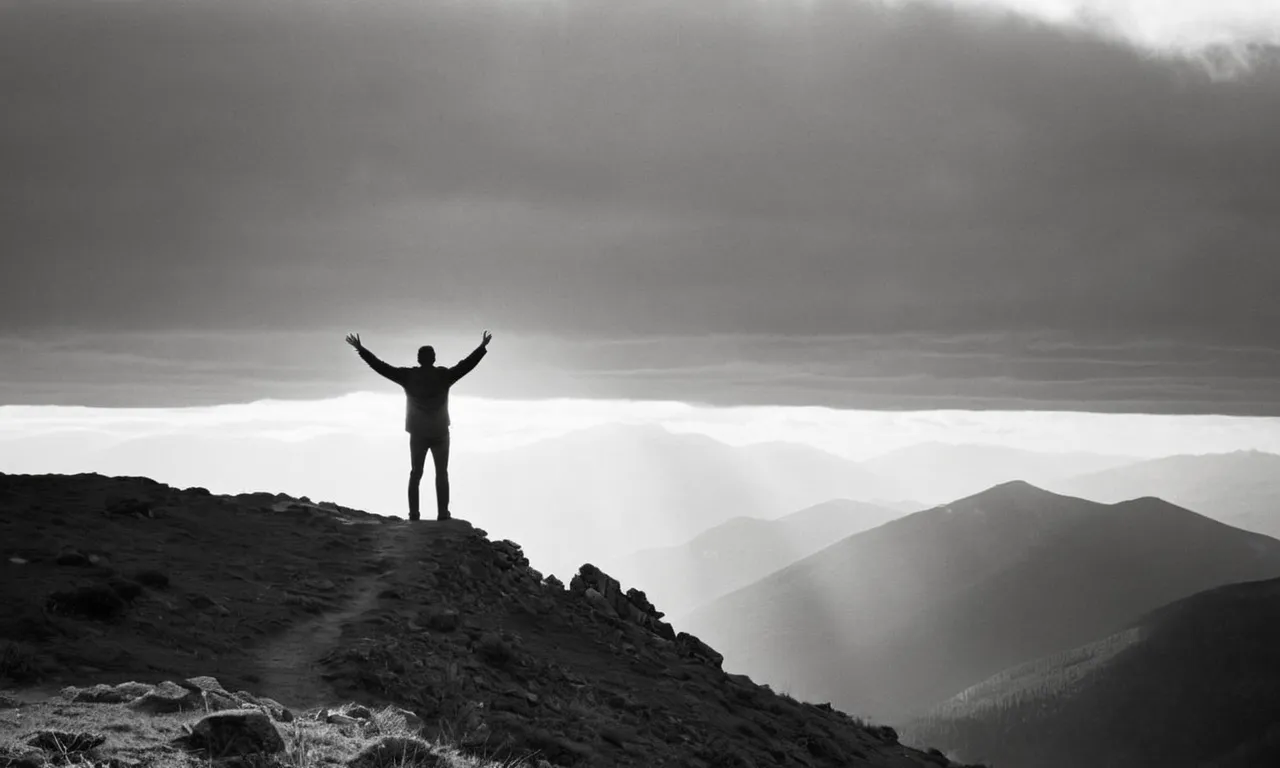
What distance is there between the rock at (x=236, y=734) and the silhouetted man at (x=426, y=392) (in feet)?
52.1

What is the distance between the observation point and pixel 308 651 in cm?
1984

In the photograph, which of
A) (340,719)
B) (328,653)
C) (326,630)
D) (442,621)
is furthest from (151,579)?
(340,719)

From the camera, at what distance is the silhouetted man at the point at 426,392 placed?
29359mm

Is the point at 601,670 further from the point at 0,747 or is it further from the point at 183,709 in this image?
the point at 0,747

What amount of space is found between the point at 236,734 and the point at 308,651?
665 cm

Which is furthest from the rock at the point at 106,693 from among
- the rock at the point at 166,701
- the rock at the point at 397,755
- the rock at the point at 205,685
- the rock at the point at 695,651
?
the rock at the point at 695,651

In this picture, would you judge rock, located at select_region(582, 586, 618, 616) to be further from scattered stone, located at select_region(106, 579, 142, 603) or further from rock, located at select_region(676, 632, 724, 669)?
scattered stone, located at select_region(106, 579, 142, 603)

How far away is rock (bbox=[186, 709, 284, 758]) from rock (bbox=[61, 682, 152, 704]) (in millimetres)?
2235

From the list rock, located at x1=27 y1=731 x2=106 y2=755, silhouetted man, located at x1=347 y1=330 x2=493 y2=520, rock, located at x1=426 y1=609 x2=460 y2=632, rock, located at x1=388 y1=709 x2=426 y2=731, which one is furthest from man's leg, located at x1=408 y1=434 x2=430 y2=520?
rock, located at x1=27 y1=731 x2=106 y2=755

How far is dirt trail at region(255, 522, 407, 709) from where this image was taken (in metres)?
17.4

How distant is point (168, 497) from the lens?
29.8 metres

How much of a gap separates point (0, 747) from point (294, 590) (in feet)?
36.2

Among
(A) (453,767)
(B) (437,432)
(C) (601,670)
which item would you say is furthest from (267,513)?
(A) (453,767)

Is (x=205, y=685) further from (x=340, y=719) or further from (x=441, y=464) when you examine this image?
(x=441, y=464)
